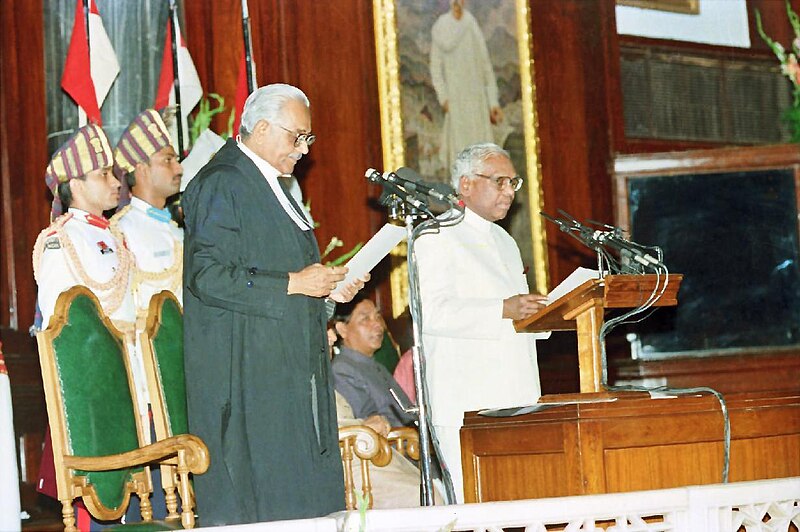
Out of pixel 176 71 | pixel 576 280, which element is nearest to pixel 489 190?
pixel 576 280

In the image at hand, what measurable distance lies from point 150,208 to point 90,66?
3.19 ft

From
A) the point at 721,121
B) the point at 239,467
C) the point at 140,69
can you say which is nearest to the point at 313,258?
the point at 239,467

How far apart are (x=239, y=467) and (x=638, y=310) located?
124 centimetres

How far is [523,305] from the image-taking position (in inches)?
164

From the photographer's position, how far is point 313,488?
3602 millimetres

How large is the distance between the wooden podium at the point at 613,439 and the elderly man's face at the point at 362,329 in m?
1.89

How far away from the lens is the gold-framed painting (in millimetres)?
7016

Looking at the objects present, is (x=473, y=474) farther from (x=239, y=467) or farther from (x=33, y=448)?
(x=33, y=448)

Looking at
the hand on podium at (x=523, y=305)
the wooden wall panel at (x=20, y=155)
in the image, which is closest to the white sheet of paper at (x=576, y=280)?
the hand on podium at (x=523, y=305)

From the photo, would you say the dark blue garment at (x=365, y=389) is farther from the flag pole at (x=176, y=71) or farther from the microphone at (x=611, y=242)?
the microphone at (x=611, y=242)

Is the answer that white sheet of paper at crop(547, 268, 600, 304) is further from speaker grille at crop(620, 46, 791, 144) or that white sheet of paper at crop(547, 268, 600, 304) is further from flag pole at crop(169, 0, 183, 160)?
speaker grille at crop(620, 46, 791, 144)

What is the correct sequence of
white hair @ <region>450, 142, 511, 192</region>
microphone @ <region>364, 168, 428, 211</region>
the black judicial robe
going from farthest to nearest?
white hair @ <region>450, 142, 511, 192</region>, microphone @ <region>364, 168, 428, 211</region>, the black judicial robe

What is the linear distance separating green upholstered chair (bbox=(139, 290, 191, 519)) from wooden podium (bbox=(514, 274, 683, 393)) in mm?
1224

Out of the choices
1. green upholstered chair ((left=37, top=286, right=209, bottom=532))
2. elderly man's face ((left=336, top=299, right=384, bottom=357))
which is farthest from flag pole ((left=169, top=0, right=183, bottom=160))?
green upholstered chair ((left=37, top=286, right=209, bottom=532))
